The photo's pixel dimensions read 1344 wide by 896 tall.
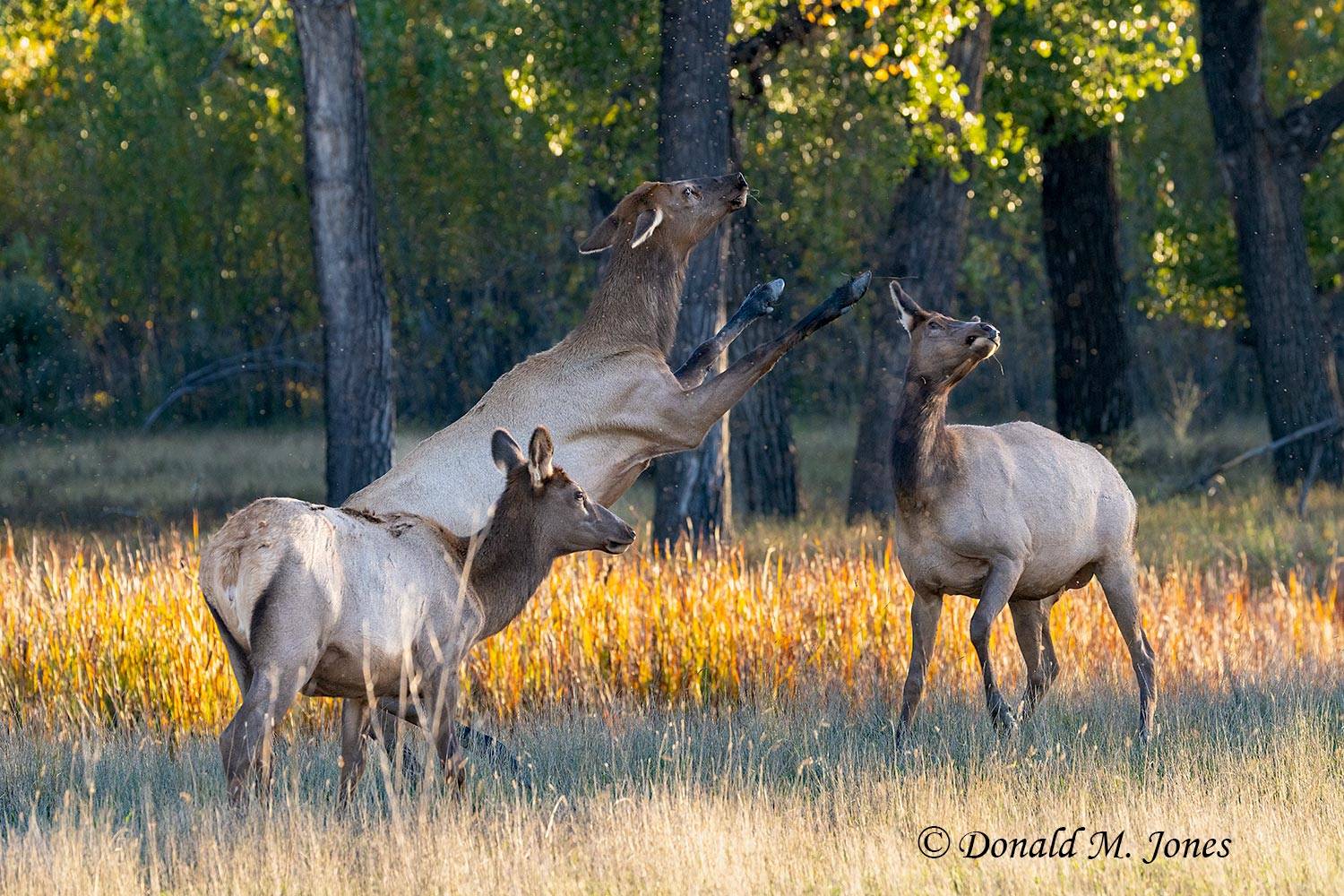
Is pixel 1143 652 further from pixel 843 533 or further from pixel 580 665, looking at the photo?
pixel 843 533

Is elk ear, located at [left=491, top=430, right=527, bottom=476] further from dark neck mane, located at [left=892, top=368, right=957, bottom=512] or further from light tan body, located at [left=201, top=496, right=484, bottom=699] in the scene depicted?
dark neck mane, located at [left=892, top=368, right=957, bottom=512]

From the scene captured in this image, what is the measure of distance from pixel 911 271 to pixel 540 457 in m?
9.87

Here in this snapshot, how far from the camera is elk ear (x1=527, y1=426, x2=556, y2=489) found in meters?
6.43

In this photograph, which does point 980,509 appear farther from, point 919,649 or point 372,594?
point 372,594

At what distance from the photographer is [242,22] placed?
15.8 metres

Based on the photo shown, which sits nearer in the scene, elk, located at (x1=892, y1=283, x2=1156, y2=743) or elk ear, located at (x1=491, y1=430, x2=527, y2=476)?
elk ear, located at (x1=491, y1=430, x2=527, y2=476)

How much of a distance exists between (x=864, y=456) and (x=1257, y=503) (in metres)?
3.54

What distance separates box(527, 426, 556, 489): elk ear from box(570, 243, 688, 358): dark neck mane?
145 cm

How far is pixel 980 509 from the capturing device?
292 inches

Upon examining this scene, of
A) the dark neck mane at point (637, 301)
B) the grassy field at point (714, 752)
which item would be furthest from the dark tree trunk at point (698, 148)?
the dark neck mane at point (637, 301)

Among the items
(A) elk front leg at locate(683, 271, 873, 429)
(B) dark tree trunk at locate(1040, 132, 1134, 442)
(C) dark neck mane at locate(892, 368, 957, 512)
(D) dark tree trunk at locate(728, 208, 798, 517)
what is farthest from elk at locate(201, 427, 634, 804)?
(B) dark tree trunk at locate(1040, 132, 1134, 442)

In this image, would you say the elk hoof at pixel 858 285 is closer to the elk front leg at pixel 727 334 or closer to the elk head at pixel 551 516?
the elk front leg at pixel 727 334

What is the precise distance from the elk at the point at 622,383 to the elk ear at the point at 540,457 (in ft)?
1.11

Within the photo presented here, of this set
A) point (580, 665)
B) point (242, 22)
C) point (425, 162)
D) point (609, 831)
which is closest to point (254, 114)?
point (425, 162)
